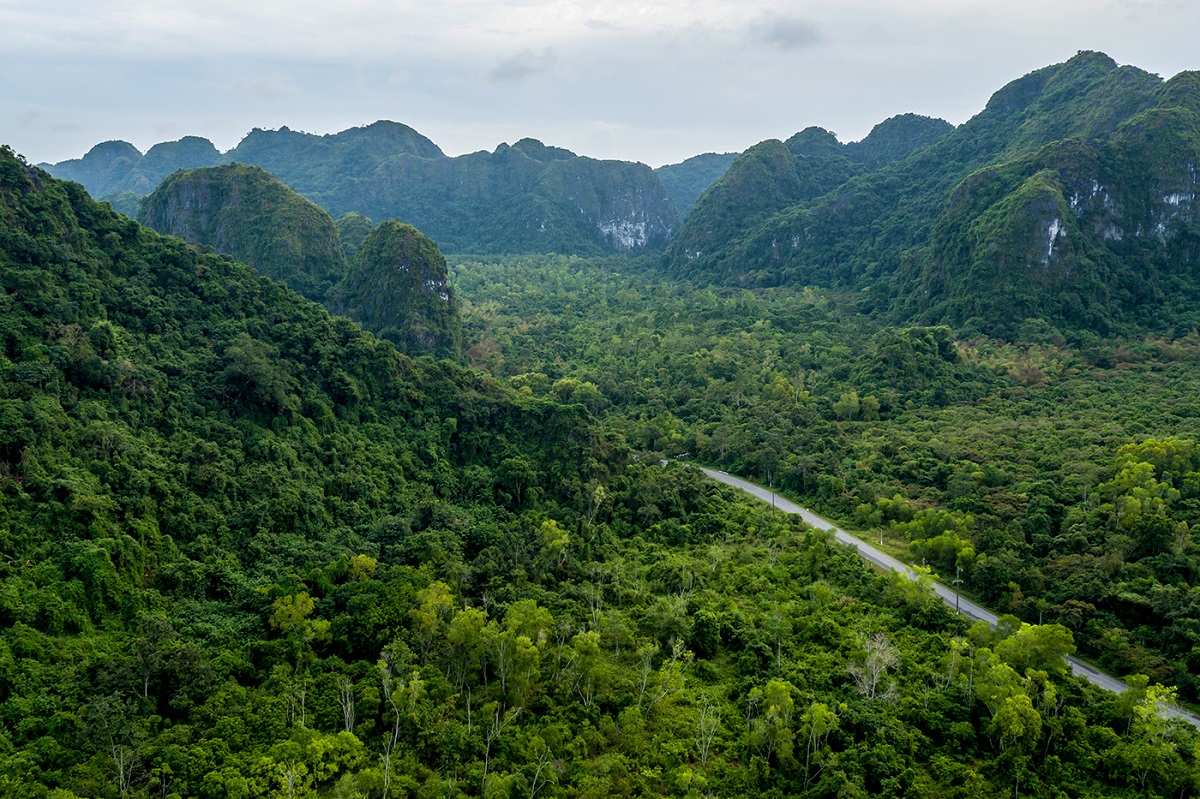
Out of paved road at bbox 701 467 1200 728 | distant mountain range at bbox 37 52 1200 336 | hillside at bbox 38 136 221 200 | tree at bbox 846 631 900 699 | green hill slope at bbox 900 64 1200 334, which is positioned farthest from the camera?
hillside at bbox 38 136 221 200

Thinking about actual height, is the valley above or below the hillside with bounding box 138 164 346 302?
below

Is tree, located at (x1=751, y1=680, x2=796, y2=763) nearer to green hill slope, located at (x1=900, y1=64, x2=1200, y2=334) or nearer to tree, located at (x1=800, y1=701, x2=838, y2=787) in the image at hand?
tree, located at (x1=800, y1=701, x2=838, y2=787)

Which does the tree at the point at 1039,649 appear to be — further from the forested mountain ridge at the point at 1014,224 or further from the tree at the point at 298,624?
the forested mountain ridge at the point at 1014,224

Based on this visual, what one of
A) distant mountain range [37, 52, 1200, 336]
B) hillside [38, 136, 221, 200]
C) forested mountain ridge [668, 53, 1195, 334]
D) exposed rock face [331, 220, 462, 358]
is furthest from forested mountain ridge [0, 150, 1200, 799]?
hillside [38, 136, 221, 200]

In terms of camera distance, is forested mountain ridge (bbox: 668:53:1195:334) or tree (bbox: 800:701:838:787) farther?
forested mountain ridge (bbox: 668:53:1195:334)

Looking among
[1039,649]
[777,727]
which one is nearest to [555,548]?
[777,727]

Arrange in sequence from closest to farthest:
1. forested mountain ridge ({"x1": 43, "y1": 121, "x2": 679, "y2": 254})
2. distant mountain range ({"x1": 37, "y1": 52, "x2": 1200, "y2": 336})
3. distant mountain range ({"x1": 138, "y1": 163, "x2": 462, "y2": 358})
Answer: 1. distant mountain range ({"x1": 138, "y1": 163, "x2": 462, "y2": 358})
2. distant mountain range ({"x1": 37, "y1": 52, "x2": 1200, "y2": 336})
3. forested mountain ridge ({"x1": 43, "y1": 121, "x2": 679, "y2": 254})

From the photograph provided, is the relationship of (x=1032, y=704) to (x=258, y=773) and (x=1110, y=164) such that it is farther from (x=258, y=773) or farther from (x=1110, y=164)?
(x=1110, y=164)

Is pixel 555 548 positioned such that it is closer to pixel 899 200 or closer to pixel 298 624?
pixel 298 624
